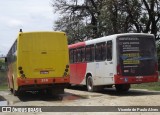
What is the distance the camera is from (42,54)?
19.3 m

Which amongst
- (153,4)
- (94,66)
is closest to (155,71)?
(94,66)

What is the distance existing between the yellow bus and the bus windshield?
2.69 m

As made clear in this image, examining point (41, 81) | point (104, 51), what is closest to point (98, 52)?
point (104, 51)

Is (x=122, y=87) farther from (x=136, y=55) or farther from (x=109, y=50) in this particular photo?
(x=136, y=55)

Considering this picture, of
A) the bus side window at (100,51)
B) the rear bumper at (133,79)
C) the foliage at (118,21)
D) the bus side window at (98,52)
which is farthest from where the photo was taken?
the foliage at (118,21)

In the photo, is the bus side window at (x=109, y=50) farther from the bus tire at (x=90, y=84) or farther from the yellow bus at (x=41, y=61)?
the bus tire at (x=90, y=84)

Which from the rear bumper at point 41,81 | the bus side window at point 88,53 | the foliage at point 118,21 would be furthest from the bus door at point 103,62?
the foliage at point 118,21

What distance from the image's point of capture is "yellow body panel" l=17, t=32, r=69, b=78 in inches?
749

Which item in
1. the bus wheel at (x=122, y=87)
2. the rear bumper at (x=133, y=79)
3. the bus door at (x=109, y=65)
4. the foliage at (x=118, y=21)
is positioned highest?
the foliage at (x=118, y=21)

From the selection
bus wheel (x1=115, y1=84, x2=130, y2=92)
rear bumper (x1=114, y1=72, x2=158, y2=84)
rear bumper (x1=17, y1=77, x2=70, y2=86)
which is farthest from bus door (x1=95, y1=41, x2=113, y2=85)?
rear bumper (x1=17, y1=77, x2=70, y2=86)

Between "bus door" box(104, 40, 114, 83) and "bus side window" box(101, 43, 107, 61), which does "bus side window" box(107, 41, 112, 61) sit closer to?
"bus door" box(104, 40, 114, 83)

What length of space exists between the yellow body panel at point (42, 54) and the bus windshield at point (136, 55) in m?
2.71

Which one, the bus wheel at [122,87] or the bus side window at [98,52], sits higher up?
the bus side window at [98,52]

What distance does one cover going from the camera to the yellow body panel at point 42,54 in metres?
19.0
